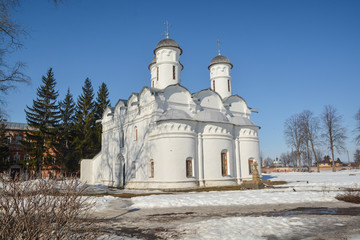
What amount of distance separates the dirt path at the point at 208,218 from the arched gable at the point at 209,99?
12.3 metres

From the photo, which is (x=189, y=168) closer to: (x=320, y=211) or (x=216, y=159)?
(x=216, y=159)

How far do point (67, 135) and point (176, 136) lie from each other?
23.2 metres

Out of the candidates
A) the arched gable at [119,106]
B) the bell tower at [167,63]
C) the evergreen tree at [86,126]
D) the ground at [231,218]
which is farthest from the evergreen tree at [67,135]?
the ground at [231,218]

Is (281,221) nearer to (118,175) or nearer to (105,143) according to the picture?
(118,175)

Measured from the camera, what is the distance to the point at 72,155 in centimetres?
3456

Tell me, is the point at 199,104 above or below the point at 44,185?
above

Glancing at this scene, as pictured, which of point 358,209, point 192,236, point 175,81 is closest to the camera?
point 192,236

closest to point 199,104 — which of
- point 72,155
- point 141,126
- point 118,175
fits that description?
point 141,126

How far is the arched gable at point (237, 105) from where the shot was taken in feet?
79.0

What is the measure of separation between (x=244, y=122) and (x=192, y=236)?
1804 cm

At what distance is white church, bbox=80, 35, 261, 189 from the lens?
61.0ft

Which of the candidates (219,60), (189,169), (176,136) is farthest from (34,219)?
(219,60)

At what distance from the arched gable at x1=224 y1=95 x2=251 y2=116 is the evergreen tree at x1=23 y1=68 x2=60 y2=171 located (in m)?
23.4

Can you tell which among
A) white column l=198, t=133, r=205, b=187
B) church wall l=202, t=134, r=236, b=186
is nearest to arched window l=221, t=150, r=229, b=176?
church wall l=202, t=134, r=236, b=186
